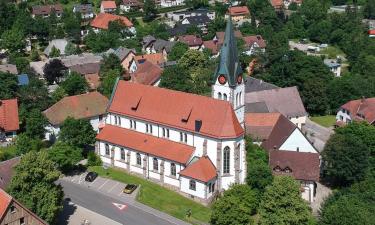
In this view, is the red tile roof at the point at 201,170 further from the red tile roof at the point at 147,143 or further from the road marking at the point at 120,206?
the road marking at the point at 120,206

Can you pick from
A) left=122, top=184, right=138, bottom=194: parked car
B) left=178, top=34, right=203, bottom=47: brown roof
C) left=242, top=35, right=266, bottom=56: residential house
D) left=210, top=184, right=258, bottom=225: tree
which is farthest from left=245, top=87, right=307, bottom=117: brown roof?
left=178, top=34, right=203, bottom=47: brown roof

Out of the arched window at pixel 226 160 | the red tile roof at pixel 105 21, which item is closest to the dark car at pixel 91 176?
the arched window at pixel 226 160

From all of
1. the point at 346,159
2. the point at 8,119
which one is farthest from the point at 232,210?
the point at 8,119

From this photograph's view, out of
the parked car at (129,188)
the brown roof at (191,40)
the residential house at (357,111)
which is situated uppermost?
the brown roof at (191,40)

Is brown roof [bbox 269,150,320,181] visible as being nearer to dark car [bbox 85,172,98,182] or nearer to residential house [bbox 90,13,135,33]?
dark car [bbox 85,172,98,182]

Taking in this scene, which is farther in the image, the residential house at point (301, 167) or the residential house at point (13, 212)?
the residential house at point (301, 167)

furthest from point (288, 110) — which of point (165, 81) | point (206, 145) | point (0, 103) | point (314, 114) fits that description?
point (0, 103)

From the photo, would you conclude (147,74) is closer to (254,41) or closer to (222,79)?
(222,79)
